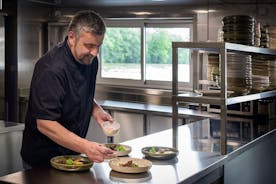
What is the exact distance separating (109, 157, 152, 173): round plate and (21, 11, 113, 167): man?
0.19 ft

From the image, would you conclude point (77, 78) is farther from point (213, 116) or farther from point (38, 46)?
point (38, 46)

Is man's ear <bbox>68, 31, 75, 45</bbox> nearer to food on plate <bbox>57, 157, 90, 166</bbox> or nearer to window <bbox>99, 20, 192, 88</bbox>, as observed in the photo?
food on plate <bbox>57, 157, 90, 166</bbox>

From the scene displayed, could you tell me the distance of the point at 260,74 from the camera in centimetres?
284

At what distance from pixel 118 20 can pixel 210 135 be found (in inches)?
97.6

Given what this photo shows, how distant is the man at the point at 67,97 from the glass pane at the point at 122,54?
2.64 meters

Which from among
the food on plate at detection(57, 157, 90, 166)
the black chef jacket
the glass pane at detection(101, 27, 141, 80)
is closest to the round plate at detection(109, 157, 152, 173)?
the food on plate at detection(57, 157, 90, 166)

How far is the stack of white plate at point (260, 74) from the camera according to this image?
2701mm

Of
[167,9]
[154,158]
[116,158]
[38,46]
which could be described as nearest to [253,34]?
[154,158]

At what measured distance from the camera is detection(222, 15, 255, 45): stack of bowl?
93.5 inches

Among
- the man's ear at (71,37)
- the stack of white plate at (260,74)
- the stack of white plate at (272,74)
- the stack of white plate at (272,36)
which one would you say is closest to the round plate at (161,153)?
the man's ear at (71,37)

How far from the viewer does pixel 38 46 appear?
5172 millimetres

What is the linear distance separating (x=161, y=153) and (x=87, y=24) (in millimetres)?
687

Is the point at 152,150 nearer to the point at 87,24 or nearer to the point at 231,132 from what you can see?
the point at 87,24

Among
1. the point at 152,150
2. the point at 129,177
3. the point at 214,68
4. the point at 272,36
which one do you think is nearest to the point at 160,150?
the point at 152,150
